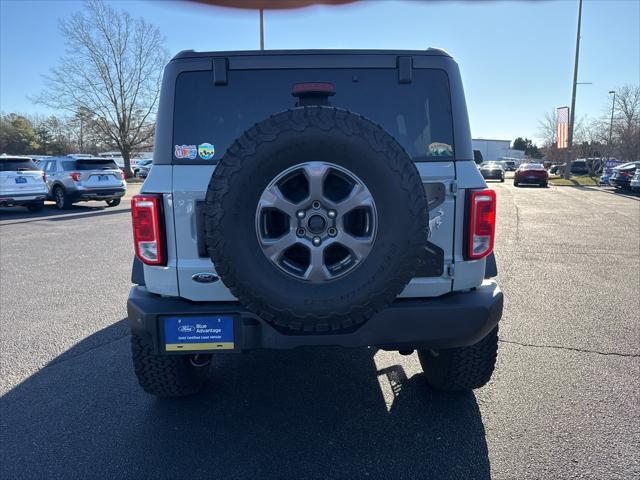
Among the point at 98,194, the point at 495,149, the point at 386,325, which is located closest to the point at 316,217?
the point at 386,325

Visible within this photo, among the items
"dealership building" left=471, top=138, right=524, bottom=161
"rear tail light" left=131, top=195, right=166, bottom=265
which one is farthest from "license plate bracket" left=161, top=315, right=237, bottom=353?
"dealership building" left=471, top=138, right=524, bottom=161

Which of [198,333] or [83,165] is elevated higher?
[83,165]

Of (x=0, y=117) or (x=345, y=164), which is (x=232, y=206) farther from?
(x=0, y=117)

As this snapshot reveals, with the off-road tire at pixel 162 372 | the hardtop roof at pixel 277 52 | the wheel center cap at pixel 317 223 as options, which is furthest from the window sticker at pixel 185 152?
the off-road tire at pixel 162 372

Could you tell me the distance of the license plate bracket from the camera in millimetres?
2277

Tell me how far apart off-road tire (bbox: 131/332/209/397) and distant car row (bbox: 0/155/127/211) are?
13.8 meters

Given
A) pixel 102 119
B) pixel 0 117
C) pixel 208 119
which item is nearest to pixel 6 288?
pixel 208 119

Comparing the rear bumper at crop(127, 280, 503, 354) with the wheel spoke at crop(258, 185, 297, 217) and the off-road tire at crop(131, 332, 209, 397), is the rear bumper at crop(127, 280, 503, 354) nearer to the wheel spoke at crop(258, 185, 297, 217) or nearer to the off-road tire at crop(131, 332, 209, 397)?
the off-road tire at crop(131, 332, 209, 397)

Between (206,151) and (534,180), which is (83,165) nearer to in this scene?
(206,151)

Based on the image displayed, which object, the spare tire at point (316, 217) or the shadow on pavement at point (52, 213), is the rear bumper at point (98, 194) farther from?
the spare tire at point (316, 217)

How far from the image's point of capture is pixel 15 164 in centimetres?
1392

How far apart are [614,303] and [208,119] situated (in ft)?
15.8

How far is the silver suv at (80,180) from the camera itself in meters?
15.4

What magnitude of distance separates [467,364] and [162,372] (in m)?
1.91
